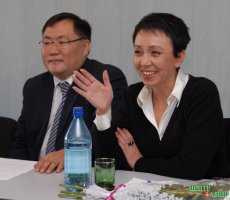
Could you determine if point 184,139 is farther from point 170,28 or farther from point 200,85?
point 170,28

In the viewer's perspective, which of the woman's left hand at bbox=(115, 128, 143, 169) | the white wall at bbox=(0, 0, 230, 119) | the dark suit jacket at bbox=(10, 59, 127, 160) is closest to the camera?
the woman's left hand at bbox=(115, 128, 143, 169)

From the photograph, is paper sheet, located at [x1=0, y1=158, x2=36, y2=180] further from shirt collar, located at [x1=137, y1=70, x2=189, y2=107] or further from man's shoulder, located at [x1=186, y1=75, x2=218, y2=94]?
man's shoulder, located at [x1=186, y1=75, x2=218, y2=94]

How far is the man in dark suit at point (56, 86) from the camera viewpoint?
2.46 meters

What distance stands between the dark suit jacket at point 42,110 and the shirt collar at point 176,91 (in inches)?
10.4

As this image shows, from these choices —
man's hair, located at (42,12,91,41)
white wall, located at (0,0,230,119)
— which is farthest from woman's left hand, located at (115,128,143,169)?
white wall, located at (0,0,230,119)

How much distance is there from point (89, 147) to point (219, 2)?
1557 mm

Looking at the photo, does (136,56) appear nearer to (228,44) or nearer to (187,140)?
(187,140)

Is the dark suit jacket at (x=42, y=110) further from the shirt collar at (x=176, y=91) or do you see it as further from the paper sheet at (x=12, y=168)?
the paper sheet at (x=12, y=168)

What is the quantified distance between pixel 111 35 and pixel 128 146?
4.17 feet

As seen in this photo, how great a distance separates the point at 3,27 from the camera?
3375mm

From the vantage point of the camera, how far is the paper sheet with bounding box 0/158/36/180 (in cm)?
180

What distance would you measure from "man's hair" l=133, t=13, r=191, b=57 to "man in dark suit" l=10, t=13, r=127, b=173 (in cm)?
54

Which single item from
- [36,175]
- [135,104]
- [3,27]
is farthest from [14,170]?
[3,27]

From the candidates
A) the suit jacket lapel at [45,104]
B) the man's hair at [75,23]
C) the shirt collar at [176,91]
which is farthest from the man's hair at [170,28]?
the suit jacket lapel at [45,104]
